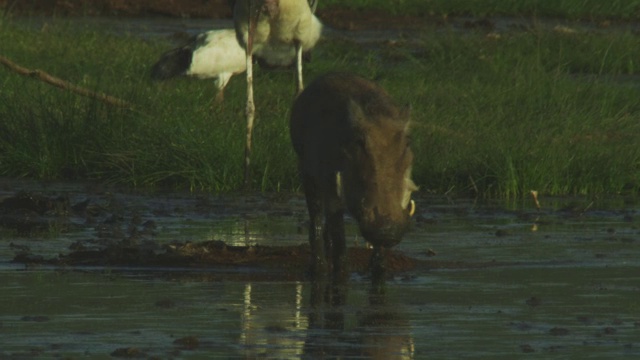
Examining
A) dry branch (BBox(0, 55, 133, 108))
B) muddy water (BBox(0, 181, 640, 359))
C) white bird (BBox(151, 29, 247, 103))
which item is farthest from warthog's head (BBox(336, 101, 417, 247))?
white bird (BBox(151, 29, 247, 103))

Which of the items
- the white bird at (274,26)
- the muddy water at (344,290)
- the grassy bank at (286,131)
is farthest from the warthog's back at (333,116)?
the white bird at (274,26)

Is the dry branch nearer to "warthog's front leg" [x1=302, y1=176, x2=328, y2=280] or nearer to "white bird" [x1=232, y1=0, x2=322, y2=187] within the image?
"white bird" [x1=232, y1=0, x2=322, y2=187]

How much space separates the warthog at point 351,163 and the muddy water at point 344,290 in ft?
1.01

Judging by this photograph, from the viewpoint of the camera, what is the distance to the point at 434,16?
1372 inches

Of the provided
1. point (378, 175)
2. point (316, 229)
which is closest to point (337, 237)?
point (316, 229)

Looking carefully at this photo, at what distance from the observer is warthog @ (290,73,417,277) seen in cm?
895

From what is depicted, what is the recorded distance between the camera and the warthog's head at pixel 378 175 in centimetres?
891

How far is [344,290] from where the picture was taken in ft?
30.2

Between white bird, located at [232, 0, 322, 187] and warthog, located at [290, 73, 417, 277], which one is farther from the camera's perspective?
white bird, located at [232, 0, 322, 187]

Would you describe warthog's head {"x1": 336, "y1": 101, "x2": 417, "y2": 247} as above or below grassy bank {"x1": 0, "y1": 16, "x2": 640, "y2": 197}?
above

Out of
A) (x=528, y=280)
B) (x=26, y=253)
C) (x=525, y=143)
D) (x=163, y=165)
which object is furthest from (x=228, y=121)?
(x=528, y=280)

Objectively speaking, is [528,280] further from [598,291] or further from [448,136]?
[448,136]

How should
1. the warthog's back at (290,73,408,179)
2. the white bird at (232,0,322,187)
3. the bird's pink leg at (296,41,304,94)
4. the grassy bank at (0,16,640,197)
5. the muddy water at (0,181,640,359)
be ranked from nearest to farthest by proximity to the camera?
the muddy water at (0,181,640,359), the warthog's back at (290,73,408,179), the grassy bank at (0,16,640,197), the white bird at (232,0,322,187), the bird's pink leg at (296,41,304,94)

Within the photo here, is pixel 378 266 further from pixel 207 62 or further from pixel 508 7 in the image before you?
pixel 508 7
